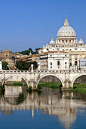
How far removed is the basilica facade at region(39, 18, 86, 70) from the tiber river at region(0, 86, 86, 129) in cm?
3804

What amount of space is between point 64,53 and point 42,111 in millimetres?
62161

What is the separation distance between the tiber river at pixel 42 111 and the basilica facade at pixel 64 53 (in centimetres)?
3804

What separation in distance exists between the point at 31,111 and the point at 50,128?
28.9ft

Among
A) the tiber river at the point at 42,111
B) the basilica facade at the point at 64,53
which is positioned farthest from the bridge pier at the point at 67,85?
the basilica facade at the point at 64,53

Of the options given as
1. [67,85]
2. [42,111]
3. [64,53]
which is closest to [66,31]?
[64,53]

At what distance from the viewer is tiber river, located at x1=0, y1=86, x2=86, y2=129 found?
42.6 metres

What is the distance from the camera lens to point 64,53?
364 feet

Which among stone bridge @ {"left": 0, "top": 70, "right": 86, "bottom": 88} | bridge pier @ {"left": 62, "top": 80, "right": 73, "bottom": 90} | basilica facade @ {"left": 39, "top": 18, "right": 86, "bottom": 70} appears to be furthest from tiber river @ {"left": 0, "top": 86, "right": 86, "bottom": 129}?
basilica facade @ {"left": 39, "top": 18, "right": 86, "bottom": 70}

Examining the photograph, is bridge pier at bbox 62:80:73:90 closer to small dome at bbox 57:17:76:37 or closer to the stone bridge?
the stone bridge

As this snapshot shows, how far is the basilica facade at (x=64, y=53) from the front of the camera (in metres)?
111

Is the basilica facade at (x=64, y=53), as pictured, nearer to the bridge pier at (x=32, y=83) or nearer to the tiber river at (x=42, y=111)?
the bridge pier at (x=32, y=83)

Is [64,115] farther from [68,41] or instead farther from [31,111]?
[68,41]

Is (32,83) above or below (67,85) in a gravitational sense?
above

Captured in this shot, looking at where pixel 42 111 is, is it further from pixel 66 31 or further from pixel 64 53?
pixel 66 31
